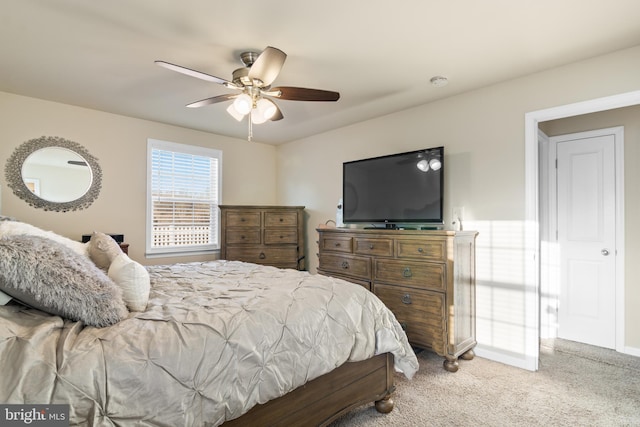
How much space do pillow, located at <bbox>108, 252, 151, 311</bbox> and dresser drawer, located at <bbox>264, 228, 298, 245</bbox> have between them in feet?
9.69

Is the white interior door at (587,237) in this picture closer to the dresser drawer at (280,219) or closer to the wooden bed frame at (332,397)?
the wooden bed frame at (332,397)

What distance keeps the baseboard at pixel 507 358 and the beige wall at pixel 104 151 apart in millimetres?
3562

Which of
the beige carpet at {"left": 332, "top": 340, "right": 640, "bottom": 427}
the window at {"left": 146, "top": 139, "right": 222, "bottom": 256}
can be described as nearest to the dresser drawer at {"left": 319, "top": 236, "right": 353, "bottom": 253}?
the beige carpet at {"left": 332, "top": 340, "right": 640, "bottom": 427}

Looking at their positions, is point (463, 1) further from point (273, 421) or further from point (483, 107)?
point (273, 421)

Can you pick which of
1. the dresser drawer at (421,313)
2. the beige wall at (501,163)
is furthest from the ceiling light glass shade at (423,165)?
the dresser drawer at (421,313)

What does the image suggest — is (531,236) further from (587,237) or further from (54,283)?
(54,283)

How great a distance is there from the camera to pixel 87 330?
1.22m

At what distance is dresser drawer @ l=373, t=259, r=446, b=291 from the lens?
2777 millimetres

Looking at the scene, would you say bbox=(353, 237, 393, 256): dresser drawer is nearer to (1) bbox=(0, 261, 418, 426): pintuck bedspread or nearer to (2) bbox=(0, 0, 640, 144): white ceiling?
(1) bbox=(0, 261, 418, 426): pintuck bedspread

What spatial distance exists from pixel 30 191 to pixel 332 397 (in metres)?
3.58

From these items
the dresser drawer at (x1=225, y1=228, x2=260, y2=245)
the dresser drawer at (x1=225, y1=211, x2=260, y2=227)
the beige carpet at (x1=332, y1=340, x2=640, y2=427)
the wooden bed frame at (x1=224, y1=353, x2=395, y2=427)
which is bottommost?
the beige carpet at (x1=332, y1=340, x2=640, y2=427)

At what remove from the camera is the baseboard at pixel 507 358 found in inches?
108

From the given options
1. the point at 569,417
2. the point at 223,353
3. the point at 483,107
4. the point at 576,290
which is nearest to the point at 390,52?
the point at 483,107

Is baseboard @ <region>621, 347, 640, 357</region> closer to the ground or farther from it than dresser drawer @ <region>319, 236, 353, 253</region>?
closer to the ground
